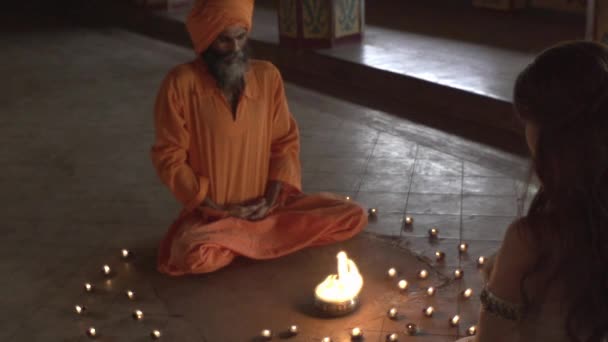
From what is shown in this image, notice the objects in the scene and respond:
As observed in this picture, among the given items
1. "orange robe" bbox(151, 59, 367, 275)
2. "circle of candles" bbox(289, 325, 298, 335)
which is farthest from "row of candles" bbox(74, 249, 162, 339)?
"circle of candles" bbox(289, 325, 298, 335)

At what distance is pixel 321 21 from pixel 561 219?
6410 mm

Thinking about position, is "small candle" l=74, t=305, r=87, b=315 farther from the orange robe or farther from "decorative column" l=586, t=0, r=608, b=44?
"decorative column" l=586, t=0, r=608, b=44

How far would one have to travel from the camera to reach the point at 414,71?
6.96 meters

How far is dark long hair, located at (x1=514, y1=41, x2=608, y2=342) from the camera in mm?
1653

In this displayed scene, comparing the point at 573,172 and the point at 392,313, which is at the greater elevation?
the point at 573,172

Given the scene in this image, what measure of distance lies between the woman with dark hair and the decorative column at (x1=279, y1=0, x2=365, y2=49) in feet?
20.5

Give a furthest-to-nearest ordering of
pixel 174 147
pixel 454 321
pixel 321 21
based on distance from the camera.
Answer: pixel 321 21, pixel 174 147, pixel 454 321

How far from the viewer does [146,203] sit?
191 inches

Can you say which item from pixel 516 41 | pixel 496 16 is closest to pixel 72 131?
pixel 516 41

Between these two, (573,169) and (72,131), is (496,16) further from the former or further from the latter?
(573,169)

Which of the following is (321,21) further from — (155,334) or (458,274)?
(155,334)

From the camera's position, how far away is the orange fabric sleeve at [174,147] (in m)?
3.80

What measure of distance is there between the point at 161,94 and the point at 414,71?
3.51m

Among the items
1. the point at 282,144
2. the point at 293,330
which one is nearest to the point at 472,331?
the point at 293,330
